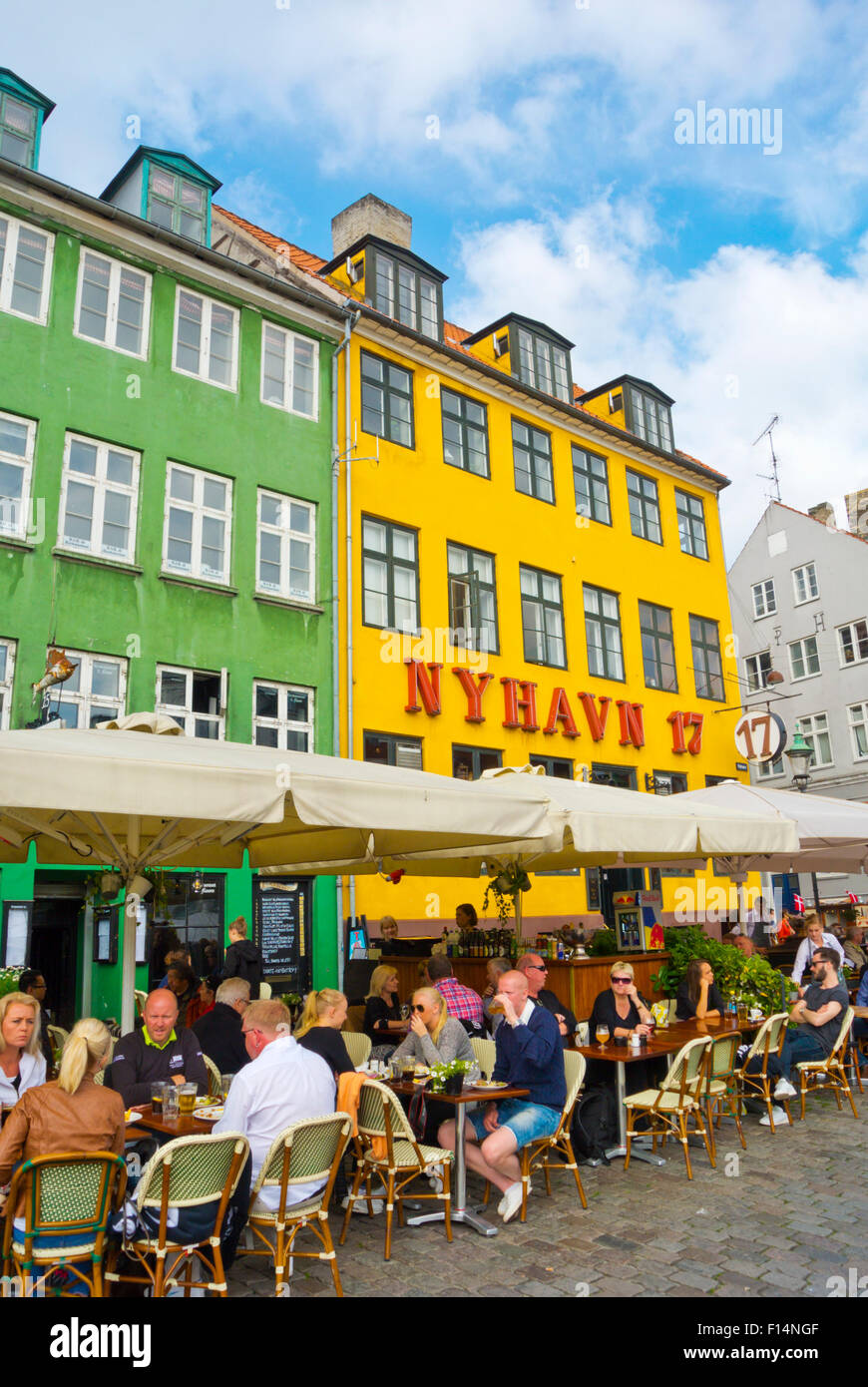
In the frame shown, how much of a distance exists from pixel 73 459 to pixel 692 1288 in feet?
43.3

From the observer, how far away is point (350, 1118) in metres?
5.14

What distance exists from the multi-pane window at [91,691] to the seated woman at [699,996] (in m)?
8.34

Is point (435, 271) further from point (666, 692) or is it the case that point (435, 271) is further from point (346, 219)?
point (666, 692)

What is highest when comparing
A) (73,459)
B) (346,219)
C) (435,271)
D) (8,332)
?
(346,219)

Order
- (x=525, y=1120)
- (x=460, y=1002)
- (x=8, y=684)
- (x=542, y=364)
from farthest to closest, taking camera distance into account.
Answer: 1. (x=542, y=364)
2. (x=8, y=684)
3. (x=460, y=1002)
4. (x=525, y=1120)

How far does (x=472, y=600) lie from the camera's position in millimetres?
19188

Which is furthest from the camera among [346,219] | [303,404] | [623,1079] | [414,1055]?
[346,219]

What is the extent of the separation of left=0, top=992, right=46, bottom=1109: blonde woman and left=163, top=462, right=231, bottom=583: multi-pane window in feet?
32.9

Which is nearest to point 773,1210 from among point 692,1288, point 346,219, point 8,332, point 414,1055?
point 692,1288

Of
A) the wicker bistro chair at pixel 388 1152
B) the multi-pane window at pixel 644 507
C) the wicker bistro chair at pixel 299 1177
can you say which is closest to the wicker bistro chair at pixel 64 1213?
the wicker bistro chair at pixel 299 1177

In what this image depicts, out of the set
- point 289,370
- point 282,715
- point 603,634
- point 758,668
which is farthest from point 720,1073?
point 758,668

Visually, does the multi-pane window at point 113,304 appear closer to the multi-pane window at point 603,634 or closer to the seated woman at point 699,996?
the multi-pane window at point 603,634

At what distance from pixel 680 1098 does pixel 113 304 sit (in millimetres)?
13977

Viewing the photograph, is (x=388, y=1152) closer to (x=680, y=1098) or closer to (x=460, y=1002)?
(x=680, y=1098)
